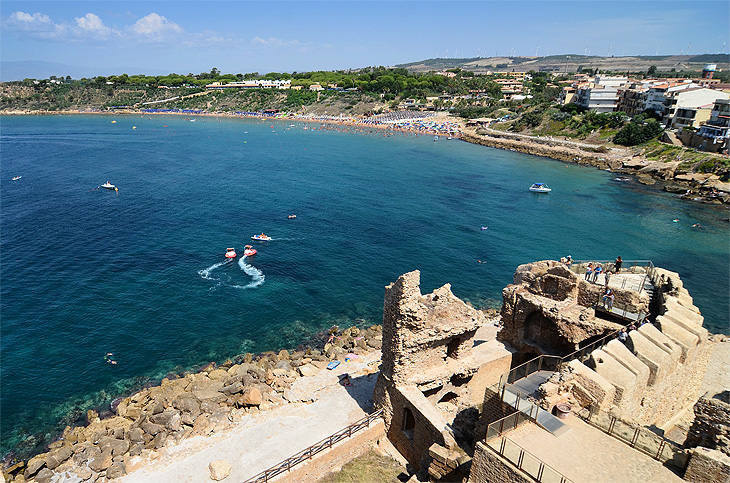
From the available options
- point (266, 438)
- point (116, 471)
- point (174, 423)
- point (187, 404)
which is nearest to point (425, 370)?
point (266, 438)

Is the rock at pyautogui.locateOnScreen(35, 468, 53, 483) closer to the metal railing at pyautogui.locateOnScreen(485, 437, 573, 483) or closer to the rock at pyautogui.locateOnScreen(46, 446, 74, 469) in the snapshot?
the rock at pyautogui.locateOnScreen(46, 446, 74, 469)

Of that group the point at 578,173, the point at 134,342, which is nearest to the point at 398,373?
the point at 134,342

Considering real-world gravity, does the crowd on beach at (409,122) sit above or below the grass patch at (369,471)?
above

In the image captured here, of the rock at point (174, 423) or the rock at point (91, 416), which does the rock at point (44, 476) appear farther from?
the rock at point (174, 423)

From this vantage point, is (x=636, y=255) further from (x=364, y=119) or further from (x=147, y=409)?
(x=364, y=119)

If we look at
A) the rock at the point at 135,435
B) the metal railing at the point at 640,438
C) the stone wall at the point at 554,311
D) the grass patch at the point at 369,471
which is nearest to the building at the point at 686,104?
the stone wall at the point at 554,311

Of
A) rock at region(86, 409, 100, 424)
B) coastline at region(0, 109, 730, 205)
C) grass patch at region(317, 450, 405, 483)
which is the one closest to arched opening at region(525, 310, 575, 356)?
grass patch at region(317, 450, 405, 483)
